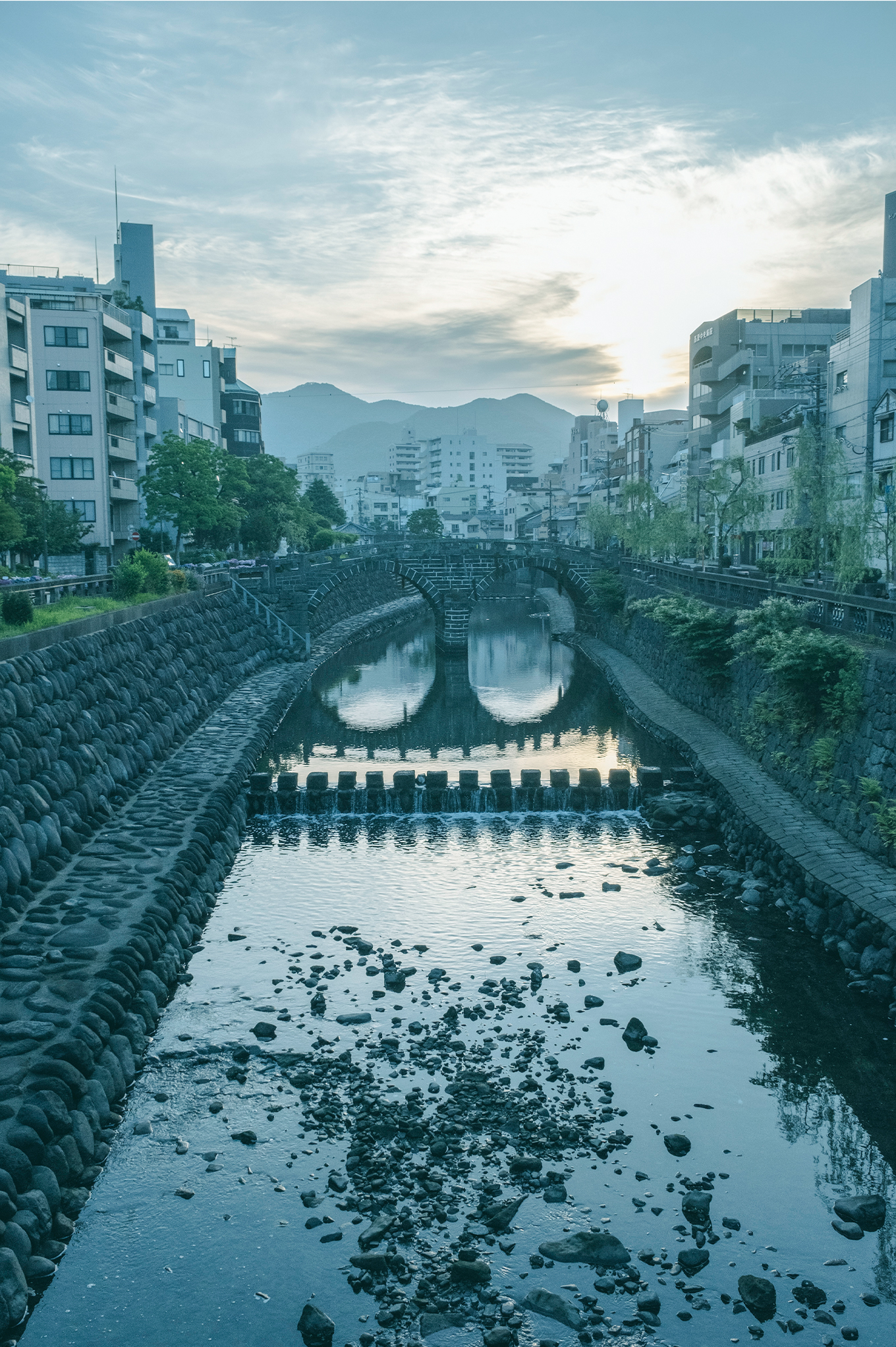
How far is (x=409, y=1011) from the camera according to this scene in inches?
657

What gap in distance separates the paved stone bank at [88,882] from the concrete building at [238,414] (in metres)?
70.5

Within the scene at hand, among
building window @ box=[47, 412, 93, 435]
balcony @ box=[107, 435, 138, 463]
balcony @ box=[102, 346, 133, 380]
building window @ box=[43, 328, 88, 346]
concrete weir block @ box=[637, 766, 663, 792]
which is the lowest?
concrete weir block @ box=[637, 766, 663, 792]

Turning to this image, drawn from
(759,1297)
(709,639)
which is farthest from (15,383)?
(759,1297)

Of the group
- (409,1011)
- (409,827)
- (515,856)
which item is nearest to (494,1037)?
(409,1011)

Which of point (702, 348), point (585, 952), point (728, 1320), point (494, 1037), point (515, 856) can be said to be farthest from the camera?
point (702, 348)

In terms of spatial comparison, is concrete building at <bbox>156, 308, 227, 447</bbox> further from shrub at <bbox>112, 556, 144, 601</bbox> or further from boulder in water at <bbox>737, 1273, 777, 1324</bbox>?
boulder in water at <bbox>737, 1273, 777, 1324</bbox>

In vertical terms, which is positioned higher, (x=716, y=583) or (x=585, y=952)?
(x=716, y=583)

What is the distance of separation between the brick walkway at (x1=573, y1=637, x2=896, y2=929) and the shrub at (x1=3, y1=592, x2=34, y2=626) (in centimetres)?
1839

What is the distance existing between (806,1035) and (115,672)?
21.3 metres

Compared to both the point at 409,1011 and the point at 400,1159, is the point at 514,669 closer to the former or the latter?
the point at 409,1011

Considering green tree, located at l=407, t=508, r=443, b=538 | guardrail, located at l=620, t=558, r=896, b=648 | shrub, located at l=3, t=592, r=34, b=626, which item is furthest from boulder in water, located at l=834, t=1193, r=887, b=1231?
green tree, located at l=407, t=508, r=443, b=538

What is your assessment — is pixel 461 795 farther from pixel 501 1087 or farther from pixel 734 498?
pixel 734 498

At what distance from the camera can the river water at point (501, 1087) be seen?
35.6 ft

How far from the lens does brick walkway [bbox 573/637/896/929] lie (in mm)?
18047
